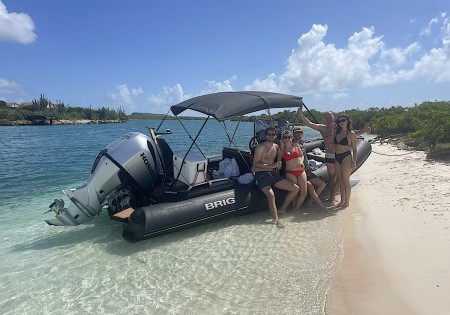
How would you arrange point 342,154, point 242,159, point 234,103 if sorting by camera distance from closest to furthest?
1. point 234,103
2. point 342,154
3. point 242,159

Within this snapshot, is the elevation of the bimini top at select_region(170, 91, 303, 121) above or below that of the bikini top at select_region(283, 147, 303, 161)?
above

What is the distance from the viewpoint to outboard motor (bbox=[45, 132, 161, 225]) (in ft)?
17.5

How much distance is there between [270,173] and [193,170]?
1.45 metres

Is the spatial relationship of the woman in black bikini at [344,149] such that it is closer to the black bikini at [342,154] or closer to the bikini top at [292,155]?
the black bikini at [342,154]

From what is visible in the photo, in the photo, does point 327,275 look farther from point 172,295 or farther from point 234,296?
point 172,295

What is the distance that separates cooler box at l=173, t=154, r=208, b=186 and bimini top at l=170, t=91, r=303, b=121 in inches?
33.1

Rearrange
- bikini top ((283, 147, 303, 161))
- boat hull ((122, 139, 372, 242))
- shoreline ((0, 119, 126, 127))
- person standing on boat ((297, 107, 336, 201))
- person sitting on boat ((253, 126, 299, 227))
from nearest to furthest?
boat hull ((122, 139, 372, 242))
person sitting on boat ((253, 126, 299, 227))
bikini top ((283, 147, 303, 161))
person standing on boat ((297, 107, 336, 201))
shoreline ((0, 119, 126, 127))

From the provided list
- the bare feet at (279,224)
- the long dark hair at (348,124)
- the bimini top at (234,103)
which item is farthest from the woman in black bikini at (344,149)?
the bare feet at (279,224)

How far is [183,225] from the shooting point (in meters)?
5.12

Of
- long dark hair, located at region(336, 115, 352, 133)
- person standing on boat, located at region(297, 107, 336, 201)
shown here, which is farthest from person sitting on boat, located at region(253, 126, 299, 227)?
long dark hair, located at region(336, 115, 352, 133)

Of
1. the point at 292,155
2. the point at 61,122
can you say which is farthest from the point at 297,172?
the point at 61,122

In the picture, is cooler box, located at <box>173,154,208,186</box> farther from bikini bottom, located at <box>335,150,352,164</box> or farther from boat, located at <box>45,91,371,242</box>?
bikini bottom, located at <box>335,150,352,164</box>

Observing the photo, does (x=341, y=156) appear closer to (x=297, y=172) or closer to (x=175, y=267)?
(x=297, y=172)

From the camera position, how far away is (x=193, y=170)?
18.1 feet
